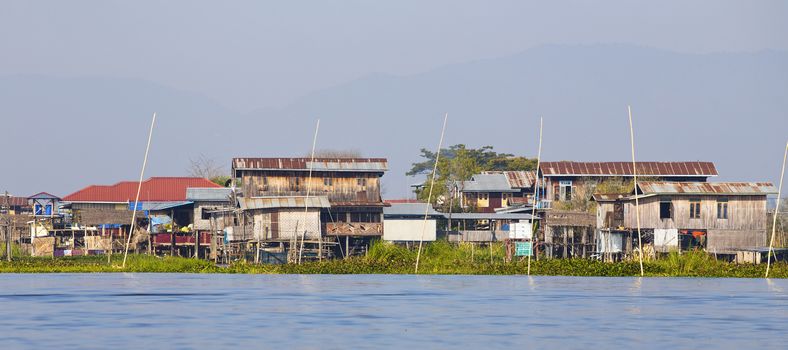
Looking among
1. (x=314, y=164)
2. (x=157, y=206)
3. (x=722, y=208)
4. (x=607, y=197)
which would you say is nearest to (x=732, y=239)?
(x=722, y=208)

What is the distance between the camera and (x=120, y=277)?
1769 inches

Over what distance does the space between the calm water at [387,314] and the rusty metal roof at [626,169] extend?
3091 centimetres

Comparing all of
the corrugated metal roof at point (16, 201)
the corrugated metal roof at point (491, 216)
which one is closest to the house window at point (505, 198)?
the corrugated metal roof at point (491, 216)

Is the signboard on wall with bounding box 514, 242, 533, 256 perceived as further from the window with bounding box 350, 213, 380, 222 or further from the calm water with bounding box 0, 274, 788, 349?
the calm water with bounding box 0, 274, 788, 349

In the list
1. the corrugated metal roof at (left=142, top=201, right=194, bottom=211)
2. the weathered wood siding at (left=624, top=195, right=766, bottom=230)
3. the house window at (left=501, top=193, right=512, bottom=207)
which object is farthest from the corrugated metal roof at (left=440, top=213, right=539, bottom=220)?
the weathered wood siding at (left=624, top=195, right=766, bottom=230)

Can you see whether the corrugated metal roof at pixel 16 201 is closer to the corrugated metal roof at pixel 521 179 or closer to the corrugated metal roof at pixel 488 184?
the corrugated metal roof at pixel 488 184

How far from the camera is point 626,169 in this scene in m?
73.8

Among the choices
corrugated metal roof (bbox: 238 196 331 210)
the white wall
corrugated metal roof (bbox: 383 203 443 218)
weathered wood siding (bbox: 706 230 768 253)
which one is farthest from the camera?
corrugated metal roof (bbox: 383 203 443 218)

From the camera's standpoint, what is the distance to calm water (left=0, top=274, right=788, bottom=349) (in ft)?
73.6

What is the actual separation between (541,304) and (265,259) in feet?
102

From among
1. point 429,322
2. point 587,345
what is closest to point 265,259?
point 429,322

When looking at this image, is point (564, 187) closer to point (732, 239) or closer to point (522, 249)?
point (522, 249)

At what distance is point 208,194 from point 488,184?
24.6 metres

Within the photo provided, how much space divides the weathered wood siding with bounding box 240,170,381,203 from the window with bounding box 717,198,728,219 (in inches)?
722
